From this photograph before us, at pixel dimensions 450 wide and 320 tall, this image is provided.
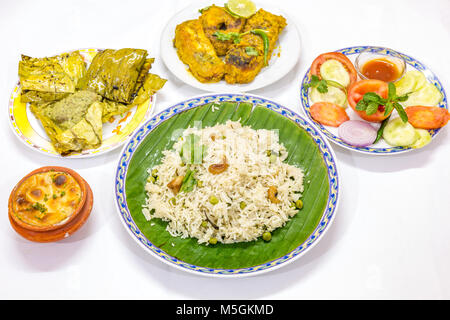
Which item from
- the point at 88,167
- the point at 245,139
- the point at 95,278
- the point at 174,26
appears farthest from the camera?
the point at 174,26

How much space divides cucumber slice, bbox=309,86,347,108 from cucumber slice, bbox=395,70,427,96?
594 millimetres

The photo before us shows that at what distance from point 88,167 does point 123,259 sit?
41.2 inches

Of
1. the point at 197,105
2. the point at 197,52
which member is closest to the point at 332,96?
the point at 197,105

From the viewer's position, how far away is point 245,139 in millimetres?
3580

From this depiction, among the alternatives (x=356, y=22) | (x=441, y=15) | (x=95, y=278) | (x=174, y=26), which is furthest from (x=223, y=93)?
(x=441, y=15)

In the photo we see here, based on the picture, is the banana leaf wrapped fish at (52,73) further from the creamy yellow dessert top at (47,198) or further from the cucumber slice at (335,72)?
the cucumber slice at (335,72)

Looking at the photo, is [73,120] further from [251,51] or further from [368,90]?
[368,90]

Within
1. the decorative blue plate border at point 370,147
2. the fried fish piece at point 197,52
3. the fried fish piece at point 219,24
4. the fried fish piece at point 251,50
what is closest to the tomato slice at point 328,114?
the decorative blue plate border at point 370,147

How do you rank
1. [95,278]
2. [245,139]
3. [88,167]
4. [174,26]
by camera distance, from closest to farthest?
[95,278], [245,139], [88,167], [174,26]

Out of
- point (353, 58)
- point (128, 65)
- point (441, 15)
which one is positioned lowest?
point (128, 65)

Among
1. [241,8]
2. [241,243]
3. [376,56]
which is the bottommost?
→ [241,243]

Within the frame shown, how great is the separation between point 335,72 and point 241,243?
211cm

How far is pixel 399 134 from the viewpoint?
3.64 metres

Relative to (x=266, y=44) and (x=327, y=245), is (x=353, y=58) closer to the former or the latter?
(x=266, y=44)
